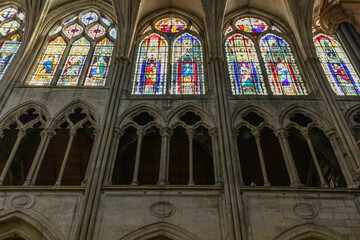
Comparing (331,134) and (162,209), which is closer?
(162,209)

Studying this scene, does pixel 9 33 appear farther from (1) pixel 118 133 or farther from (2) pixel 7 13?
(1) pixel 118 133

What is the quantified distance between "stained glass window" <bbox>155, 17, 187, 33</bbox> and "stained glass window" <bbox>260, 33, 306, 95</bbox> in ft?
12.1

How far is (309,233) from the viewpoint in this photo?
8461 mm

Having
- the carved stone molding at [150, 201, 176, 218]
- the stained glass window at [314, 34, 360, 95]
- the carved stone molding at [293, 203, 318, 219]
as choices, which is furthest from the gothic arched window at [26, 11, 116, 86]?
the stained glass window at [314, 34, 360, 95]

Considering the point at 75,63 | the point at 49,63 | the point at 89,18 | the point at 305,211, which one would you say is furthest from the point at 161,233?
the point at 89,18

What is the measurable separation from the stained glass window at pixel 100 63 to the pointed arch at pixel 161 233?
6246 mm

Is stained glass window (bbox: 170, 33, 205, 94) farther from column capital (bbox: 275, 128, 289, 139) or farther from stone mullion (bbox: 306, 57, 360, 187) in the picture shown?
stone mullion (bbox: 306, 57, 360, 187)

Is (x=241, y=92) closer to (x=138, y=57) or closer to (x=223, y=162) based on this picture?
(x=223, y=162)

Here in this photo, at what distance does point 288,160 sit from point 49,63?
32.0 ft

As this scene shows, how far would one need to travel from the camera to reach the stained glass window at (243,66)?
1273 centimetres

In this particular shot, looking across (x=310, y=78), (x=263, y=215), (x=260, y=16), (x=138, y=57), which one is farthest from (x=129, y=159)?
(x=260, y=16)

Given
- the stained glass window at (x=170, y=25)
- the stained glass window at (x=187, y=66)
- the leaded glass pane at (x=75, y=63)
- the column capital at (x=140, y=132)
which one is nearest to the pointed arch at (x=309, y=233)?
the column capital at (x=140, y=132)

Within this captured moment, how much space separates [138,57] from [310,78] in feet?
22.1

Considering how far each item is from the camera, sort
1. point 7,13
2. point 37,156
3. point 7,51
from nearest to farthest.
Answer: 1. point 37,156
2. point 7,51
3. point 7,13
